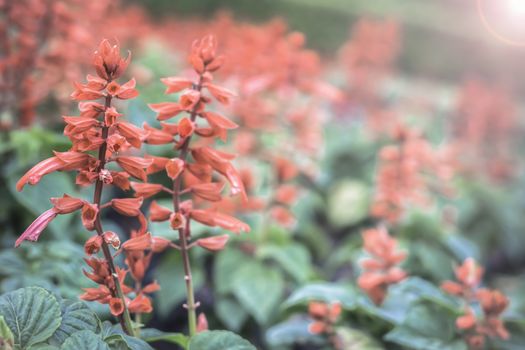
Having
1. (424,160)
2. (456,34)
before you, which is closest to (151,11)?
(456,34)

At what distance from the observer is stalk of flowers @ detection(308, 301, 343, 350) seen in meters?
1.90

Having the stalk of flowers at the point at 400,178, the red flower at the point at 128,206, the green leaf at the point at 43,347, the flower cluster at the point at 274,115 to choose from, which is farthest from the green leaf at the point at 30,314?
the stalk of flowers at the point at 400,178

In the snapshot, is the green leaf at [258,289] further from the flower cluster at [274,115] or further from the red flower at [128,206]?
the red flower at [128,206]

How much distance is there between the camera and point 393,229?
10.7ft

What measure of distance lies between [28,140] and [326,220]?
2.44m

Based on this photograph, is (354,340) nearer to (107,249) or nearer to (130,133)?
(107,249)

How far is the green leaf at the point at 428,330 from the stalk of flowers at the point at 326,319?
0.64 feet

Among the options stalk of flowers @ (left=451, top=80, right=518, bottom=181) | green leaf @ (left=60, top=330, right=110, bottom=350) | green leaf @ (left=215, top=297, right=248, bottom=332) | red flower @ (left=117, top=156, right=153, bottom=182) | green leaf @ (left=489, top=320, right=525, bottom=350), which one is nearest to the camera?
green leaf @ (left=60, top=330, right=110, bottom=350)

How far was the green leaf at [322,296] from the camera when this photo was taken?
1949mm

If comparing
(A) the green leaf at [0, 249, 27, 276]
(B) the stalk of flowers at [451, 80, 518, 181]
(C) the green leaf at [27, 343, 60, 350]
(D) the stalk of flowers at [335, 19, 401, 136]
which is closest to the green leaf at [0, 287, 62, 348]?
(C) the green leaf at [27, 343, 60, 350]

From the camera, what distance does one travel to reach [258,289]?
244cm

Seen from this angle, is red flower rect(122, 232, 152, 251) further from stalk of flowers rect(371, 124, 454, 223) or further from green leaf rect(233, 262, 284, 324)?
stalk of flowers rect(371, 124, 454, 223)

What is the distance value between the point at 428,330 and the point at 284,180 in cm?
116

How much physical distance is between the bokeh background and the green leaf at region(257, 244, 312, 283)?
0.03ft
